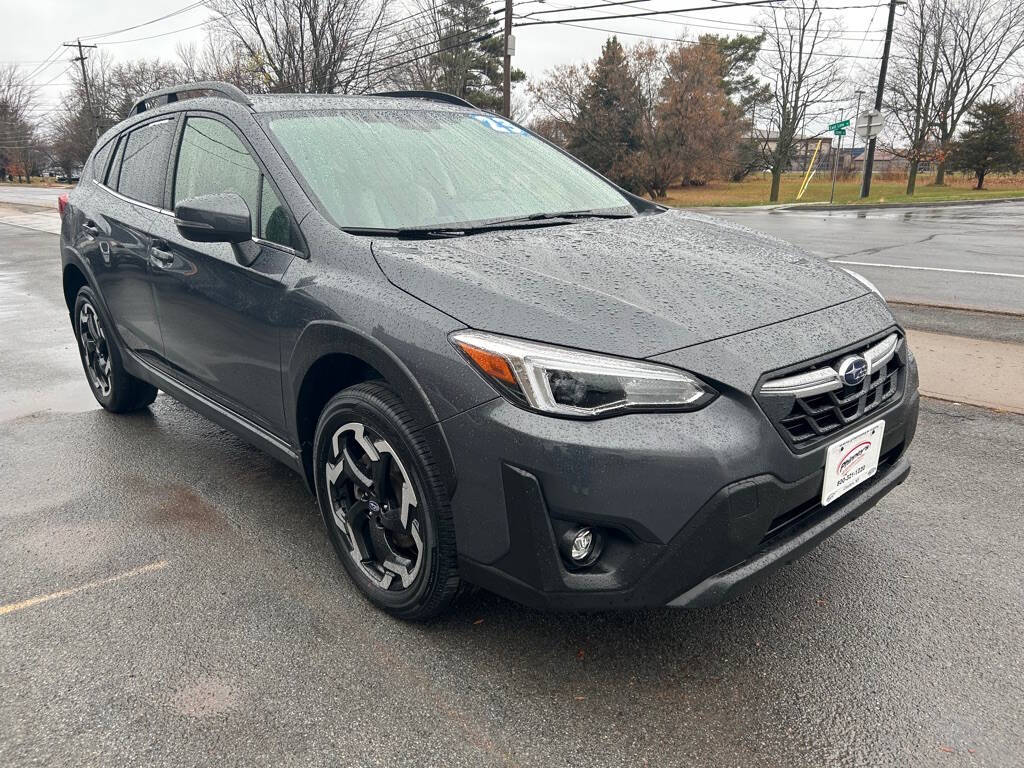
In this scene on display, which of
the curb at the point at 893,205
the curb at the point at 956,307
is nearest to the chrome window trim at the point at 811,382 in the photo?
the curb at the point at 956,307

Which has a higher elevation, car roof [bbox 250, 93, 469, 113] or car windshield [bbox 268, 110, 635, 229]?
car roof [bbox 250, 93, 469, 113]

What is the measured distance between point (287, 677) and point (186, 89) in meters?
2.84

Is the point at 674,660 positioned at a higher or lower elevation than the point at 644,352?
lower

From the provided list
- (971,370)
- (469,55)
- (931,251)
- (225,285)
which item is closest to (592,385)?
(225,285)

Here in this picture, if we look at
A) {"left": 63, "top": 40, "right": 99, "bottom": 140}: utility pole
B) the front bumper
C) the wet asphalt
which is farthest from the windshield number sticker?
{"left": 63, "top": 40, "right": 99, "bottom": 140}: utility pole

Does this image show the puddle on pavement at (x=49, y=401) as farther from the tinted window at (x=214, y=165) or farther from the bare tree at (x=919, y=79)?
the bare tree at (x=919, y=79)

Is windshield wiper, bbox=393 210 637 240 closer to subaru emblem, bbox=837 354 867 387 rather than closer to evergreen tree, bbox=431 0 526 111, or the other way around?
subaru emblem, bbox=837 354 867 387

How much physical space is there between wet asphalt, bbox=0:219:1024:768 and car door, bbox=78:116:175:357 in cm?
94

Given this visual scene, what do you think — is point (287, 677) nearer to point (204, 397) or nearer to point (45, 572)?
point (45, 572)

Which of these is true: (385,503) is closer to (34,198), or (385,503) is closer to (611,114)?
(34,198)

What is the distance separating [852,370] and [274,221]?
6.47 feet

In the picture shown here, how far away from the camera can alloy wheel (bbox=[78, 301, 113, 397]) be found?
453cm

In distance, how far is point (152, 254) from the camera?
3531mm

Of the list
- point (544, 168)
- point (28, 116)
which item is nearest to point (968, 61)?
point (544, 168)
